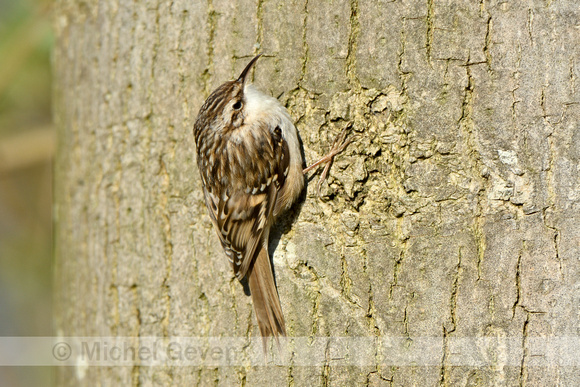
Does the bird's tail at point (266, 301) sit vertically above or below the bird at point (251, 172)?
below

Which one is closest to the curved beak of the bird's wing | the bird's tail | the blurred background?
the bird's wing

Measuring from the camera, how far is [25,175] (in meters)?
4.23

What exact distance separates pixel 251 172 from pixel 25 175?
2.62 m

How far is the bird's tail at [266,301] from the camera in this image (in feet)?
6.59

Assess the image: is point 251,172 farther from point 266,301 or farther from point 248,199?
point 266,301

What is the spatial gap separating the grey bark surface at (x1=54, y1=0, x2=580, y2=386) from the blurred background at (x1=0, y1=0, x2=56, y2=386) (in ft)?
4.17

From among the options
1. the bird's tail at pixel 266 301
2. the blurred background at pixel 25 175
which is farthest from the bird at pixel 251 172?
the blurred background at pixel 25 175

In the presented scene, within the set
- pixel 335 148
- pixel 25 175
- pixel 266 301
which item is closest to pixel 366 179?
pixel 335 148

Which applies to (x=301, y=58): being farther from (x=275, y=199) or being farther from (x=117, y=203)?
(x=117, y=203)

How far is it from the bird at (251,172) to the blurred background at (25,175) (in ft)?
5.19

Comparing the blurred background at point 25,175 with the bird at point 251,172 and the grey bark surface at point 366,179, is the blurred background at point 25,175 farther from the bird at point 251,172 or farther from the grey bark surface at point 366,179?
the bird at point 251,172

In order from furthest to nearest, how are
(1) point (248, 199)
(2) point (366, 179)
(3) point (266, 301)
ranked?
(1) point (248, 199), (3) point (266, 301), (2) point (366, 179)

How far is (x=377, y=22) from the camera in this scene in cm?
183

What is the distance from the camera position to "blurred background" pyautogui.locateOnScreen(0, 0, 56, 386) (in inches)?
136
